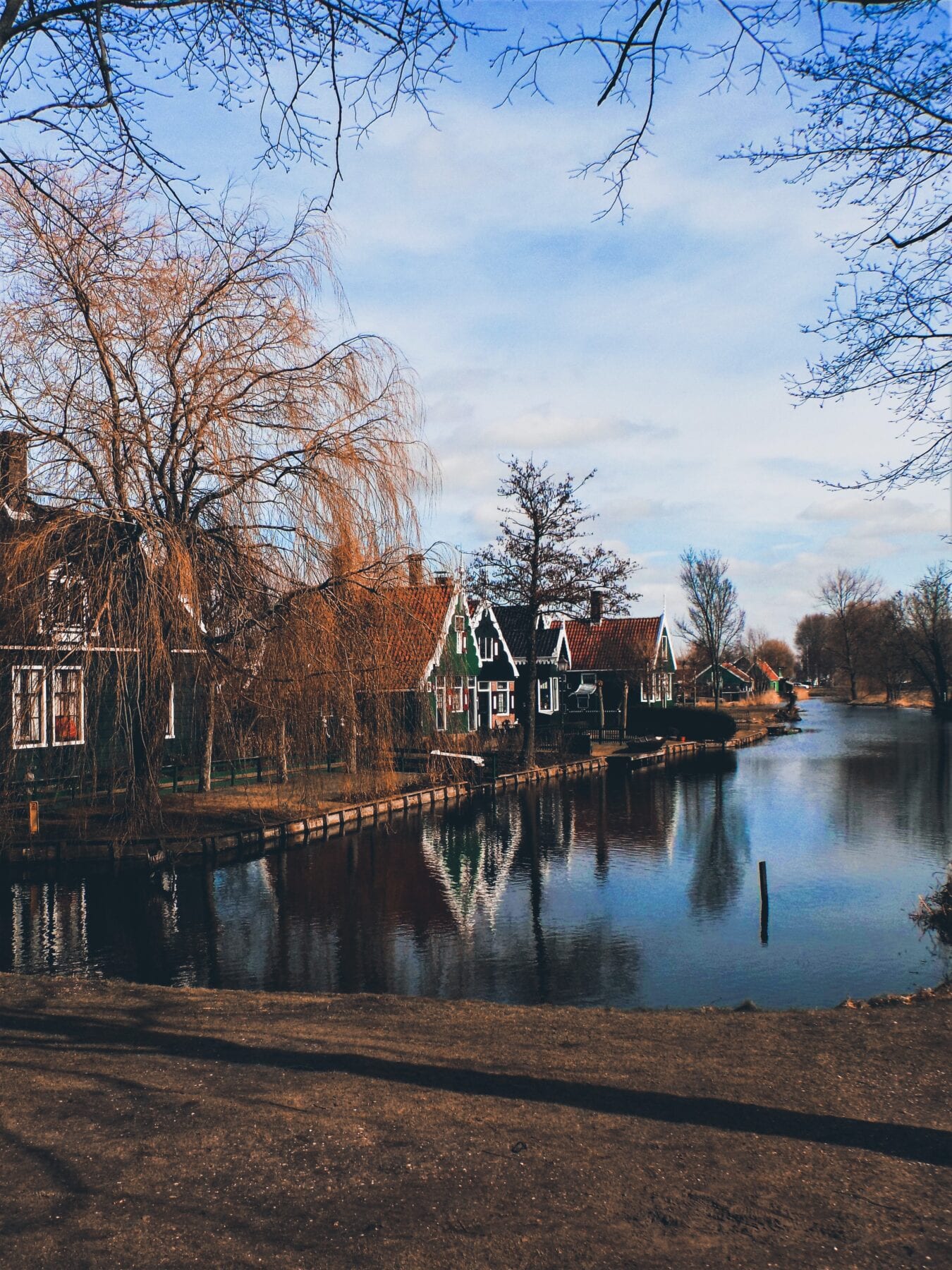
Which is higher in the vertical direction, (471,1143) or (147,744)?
(147,744)

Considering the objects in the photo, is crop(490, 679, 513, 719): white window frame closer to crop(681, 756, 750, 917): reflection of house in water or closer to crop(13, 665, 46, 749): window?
crop(681, 756, 750, 917): reflection of house in water

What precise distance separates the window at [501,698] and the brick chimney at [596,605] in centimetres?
1109

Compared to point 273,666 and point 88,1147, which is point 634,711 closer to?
point 273,666

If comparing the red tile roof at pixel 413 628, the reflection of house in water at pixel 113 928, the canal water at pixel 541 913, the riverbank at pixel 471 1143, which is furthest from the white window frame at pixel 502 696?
the riverbank at pixel 471 1143

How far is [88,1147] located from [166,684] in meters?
10.8

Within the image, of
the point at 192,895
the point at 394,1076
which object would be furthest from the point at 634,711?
the point at 394,1076

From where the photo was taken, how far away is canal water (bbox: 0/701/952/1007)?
12.1 m

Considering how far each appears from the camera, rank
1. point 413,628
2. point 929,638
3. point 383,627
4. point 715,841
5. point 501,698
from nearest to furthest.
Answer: point 383,627, point 413,628, point 715,841, point 501,698, point 929,638

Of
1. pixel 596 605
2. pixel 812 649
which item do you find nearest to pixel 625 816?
pixel 596 605

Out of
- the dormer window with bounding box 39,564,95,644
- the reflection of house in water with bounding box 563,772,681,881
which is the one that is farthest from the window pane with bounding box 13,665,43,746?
the reflection of house in water with bounding box 563,772,681,881

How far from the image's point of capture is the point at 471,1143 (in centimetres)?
507

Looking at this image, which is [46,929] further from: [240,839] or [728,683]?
[728,683]

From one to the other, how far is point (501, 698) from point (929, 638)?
177 ft

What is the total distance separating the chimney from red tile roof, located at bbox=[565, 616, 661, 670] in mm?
47858
